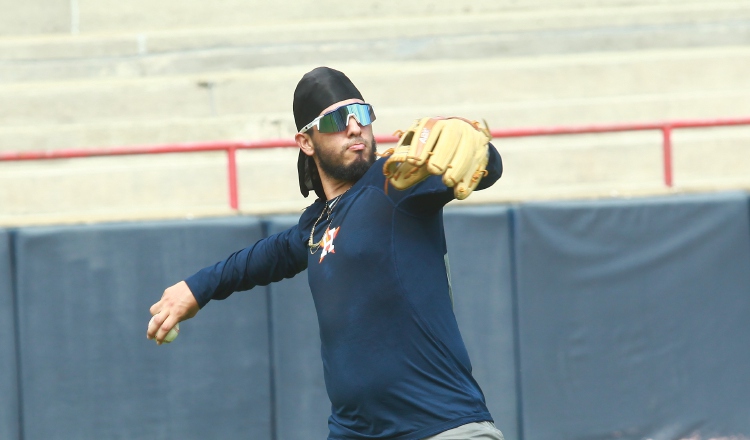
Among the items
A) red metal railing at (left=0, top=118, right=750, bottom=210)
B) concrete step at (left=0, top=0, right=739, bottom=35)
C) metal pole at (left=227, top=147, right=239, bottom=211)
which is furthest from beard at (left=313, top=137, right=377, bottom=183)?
concrete step at (left=0, top=0, right=739, bottom=35)

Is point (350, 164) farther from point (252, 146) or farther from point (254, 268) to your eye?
point (252, 146)

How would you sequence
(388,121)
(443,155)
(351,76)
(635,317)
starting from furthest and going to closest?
(351,76)
(388,121)
(635,317)
(443,155)

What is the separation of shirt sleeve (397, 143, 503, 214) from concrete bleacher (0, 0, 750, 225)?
5514mm

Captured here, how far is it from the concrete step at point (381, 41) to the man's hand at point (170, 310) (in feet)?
24.0

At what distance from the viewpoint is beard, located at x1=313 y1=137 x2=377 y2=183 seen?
2.92 m

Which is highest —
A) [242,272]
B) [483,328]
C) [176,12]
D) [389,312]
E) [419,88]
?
[176,12]

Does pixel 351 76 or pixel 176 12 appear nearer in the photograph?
pixel 351 76

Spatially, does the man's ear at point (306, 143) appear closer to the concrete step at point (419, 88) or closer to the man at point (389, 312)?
the man at point (389, 312)

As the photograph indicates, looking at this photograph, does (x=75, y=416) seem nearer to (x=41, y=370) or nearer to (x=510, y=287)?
(x=41, y=370)

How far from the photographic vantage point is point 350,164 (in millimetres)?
2920

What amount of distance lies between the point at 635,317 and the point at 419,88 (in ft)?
14.8

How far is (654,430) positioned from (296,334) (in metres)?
2.41

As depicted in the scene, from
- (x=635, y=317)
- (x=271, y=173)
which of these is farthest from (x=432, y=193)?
(x=271, y=173)

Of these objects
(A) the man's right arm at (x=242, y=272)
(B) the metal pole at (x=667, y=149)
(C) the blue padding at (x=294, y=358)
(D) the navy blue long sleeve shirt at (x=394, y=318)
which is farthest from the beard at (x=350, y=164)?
(B) the metal pole at (x=667, y=149)
